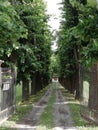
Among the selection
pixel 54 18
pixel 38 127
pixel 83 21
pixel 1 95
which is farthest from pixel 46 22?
pixel 83 21

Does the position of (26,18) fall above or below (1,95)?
above

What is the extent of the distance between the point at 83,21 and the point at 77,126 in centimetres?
1001

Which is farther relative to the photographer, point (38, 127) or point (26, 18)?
point (26, 18)

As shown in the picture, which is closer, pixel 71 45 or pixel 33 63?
pixel 33 63

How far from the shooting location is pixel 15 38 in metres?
5.53

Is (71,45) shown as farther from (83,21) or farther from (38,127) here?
(83,21)

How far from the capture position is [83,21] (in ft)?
19.8

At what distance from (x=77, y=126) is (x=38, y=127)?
1643 millimetres

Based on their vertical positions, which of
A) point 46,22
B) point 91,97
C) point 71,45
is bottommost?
point 91,97

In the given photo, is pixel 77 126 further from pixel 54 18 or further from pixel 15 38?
pixel 54 18

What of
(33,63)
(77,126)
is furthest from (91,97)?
(33,63)

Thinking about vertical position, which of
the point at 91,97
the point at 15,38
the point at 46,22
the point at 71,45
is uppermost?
the point at 46,22

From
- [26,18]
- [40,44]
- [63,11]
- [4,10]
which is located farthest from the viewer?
[40,44]

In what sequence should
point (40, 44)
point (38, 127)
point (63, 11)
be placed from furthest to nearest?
point (40, 44) → point (63, 11) → point (38, 127)
